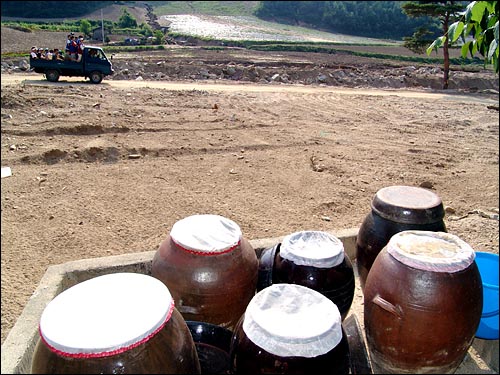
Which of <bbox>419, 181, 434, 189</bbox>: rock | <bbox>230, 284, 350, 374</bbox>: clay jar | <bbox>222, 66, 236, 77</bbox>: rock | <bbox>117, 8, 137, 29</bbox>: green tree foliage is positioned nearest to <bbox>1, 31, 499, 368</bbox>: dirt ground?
<bbox>419, 181, 434, 189</bbox>: rock

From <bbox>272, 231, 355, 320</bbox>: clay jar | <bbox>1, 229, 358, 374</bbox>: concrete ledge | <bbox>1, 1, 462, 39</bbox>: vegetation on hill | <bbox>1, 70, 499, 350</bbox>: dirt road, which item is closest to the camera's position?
<bbox>1, 229, 358, 374</bbox>: concrete ledge

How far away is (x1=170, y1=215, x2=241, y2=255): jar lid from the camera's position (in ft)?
8.89

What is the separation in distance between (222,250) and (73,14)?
1464 centimetres

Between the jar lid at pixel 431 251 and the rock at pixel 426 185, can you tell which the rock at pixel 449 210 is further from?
the jar lid at pixel 431 251

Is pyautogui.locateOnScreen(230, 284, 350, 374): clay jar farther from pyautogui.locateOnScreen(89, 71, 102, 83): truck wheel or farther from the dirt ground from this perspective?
pyautogui.locateOnScreen(89, 71, 102, 83): truck wheel

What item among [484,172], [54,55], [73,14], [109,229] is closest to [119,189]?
[109,229]

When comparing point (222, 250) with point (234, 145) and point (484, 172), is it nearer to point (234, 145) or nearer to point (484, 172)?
point (234, 145)

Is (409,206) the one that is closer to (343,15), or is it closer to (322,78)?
(322,78)

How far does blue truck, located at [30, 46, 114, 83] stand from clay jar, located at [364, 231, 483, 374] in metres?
14.0

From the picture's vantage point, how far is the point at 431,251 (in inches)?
97.8

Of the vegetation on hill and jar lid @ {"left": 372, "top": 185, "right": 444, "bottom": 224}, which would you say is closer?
jar lid @ {"left": 372, "top": 185, "right": 444, "bottom": 224}

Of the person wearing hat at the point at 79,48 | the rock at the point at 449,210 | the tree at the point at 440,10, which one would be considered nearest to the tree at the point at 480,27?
the rock at the point at 449,210

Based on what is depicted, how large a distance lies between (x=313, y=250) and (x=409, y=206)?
2.54 feet

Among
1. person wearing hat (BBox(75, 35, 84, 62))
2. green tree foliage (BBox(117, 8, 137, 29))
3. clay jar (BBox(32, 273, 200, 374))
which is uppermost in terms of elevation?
green tree foliage (BBox(117, 8, 137, 29))
